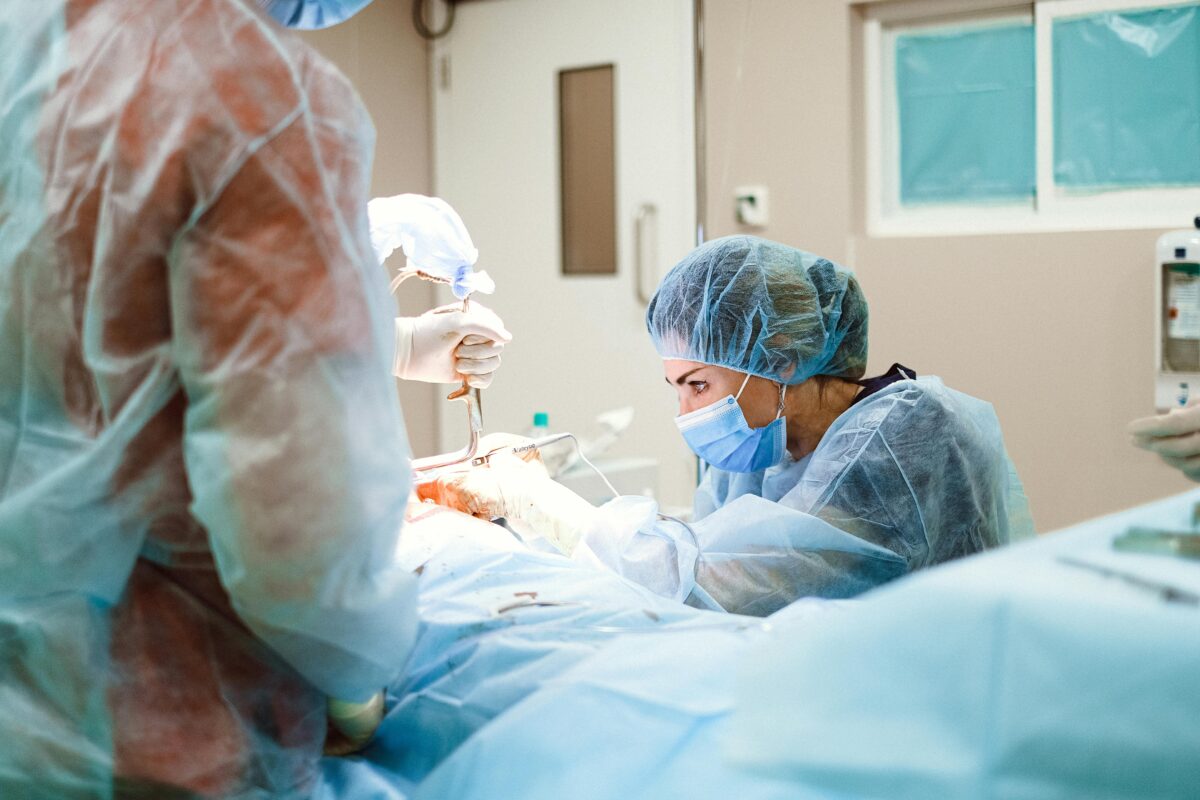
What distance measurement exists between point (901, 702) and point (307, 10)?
77 cm

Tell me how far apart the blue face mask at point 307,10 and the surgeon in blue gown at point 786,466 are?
834 millimetres

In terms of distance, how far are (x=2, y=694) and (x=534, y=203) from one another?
305cm

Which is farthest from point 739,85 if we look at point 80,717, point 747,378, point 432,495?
point 80,717

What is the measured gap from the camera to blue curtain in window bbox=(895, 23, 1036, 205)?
10.0 feet

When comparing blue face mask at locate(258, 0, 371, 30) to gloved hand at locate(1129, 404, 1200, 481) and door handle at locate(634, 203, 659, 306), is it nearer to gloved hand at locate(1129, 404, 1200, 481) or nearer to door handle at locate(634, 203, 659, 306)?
gloved hand at locate(1129, 404, 1200, 481)

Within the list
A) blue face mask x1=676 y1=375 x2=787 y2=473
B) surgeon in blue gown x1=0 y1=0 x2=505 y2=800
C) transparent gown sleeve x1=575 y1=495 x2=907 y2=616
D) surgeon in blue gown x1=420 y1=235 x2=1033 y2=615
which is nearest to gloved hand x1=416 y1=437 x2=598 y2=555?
surgeon in blue gown x1=420 y1=235 x2=1033 y2=615

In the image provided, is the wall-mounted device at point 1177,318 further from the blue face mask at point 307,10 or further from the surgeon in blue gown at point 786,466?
the blue face mask at point 307,10

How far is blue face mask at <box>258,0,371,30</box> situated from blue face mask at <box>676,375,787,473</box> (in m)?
1.00

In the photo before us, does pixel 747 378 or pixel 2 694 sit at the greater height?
pixel 747 378

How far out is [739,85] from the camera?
10.9 ft

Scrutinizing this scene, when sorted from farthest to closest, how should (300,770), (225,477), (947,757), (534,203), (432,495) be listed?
(534,203)
(432,495)
(300,770)
(225,477)
(947,757)

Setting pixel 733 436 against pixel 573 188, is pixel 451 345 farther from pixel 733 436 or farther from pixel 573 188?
pixel 573 188

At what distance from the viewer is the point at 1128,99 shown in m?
2.94

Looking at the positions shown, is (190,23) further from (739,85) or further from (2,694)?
(739,85)
